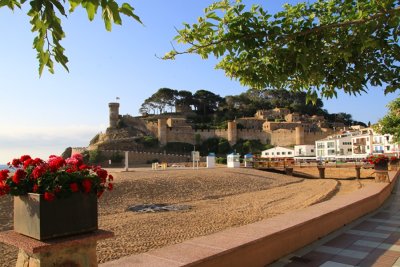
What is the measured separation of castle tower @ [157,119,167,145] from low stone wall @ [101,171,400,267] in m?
68.2

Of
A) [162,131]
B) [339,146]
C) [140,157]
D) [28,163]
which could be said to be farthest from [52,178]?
[162,131]

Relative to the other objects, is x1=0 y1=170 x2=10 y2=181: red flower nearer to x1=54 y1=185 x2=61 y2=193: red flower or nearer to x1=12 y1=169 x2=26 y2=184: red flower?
x1=12 y1=169 x2=26 y2=184: red flower

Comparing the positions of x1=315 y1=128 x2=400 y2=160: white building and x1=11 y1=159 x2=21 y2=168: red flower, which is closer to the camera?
x1=11 y1=159 x2=21 y2=168: red flower

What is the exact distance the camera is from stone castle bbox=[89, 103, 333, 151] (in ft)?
241

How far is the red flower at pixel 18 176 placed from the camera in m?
2.39

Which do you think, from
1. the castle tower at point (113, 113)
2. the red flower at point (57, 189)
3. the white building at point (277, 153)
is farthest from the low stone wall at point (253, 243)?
the castle tower at point (113, 113)

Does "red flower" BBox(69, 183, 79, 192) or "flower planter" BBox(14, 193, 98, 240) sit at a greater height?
"red flower" BBox(69, 183, 79, 192)

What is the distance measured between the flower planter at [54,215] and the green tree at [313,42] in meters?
1.80

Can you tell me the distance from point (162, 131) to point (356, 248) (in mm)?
69963

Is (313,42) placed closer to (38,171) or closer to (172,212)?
(38,171)

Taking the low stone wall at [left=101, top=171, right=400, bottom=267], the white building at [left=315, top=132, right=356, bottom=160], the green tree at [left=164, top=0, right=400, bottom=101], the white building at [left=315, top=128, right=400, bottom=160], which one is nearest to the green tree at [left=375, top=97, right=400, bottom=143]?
the low stone wall at [left=101, top=171, right=400, bottom=267]

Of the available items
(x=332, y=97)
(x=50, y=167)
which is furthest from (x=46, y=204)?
(x=332, y=97)

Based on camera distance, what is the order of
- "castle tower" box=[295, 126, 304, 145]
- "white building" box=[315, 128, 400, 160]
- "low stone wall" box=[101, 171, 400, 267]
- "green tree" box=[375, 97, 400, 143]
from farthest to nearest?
"castle tower" box=[295, 126, 304, 145] → "white building" box=[315, 128, 400, 160] → "green tree" box=[375, 97, 400, 143] → "low stone wall" box=[101, 171, 400, 267]

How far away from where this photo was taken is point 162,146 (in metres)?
72.8
